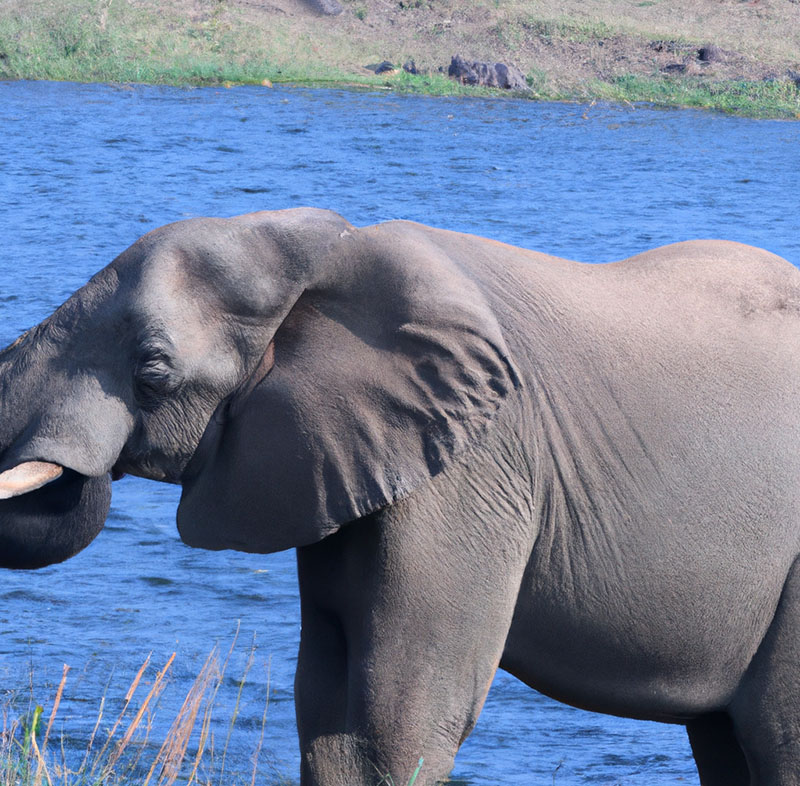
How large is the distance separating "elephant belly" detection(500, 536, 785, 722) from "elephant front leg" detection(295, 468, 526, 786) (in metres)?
0.14

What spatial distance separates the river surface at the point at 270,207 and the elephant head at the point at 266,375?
1.90 meters

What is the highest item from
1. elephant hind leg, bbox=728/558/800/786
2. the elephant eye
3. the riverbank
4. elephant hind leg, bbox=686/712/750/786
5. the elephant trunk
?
the elephant eye

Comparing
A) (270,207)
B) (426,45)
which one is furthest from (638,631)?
(426,45)

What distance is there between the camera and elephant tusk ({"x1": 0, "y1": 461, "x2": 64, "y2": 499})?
2.84 meters

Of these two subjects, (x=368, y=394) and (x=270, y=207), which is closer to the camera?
(x=368, y=394)

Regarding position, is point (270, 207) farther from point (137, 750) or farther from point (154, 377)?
point (154, 377)

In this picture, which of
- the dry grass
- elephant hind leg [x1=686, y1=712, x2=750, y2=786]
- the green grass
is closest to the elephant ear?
the dry grass

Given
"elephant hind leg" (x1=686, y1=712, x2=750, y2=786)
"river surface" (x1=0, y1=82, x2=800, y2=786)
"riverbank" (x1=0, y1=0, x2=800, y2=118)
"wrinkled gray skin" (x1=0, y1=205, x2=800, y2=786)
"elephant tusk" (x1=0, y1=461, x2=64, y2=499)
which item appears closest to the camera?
"elephant tusk" (x1=0, y1=461, x2=64, y2=499)

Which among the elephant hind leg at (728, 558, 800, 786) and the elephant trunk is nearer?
the elephant trunk

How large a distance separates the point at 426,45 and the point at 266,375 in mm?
26566

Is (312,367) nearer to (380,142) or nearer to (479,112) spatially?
(380,142)

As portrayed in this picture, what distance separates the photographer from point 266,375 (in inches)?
119

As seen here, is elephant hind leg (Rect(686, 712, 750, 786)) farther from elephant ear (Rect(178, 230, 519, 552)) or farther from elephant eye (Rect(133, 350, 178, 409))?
elephant eye (Rect(133, 350, 178, 409))

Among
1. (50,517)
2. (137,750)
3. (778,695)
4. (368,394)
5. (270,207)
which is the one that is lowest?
(270,207)
